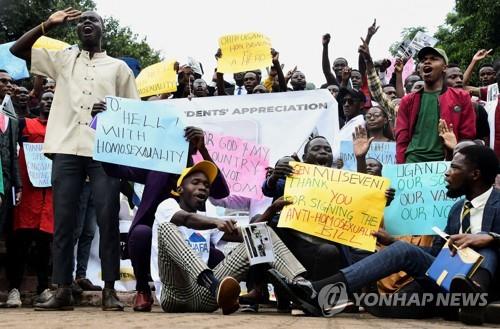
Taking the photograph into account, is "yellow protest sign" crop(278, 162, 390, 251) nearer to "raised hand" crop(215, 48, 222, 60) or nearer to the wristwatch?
the wristwatch

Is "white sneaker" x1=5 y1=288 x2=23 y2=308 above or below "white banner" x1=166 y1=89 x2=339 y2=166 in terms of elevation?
below

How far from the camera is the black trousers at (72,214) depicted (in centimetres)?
604

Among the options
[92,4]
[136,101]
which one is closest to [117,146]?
[136,101]

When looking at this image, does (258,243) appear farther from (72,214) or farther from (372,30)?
(372,30)

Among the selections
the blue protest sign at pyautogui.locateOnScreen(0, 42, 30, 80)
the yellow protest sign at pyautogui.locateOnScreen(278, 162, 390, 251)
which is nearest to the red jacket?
the yellow protest sign at pyautogui.locateOnScreen(278, 162, 390, 251)

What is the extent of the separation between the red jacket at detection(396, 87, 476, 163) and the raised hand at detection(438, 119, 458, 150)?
0.10 m

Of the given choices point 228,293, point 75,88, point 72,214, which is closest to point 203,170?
point 72,214

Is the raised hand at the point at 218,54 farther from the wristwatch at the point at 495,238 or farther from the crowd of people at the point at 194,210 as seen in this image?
the wristwatch at the point at 495,238

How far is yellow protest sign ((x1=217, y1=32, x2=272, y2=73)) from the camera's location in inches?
372

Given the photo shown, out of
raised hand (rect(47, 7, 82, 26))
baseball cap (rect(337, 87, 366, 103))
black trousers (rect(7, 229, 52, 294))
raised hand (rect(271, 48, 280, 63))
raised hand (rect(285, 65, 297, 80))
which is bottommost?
black trousers (rect(7, 229, 52, 294))

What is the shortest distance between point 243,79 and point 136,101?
4.05 metres

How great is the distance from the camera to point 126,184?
8594 mm

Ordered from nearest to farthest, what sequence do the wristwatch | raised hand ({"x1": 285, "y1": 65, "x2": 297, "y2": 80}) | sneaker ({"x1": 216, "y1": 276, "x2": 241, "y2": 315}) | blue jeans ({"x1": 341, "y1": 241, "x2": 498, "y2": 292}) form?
sneaker ({"x1": 216, "y1": 276, "x2": 241, "y2": 315}) → the wristwatch → blue jeans ({"x1": 341, "y1": 241, "x2": 498, "y2": 292}) → raised hand ({"x1": 285, "y1": 65, "x2": 297, "y2": 80})

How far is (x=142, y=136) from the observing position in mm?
6301
